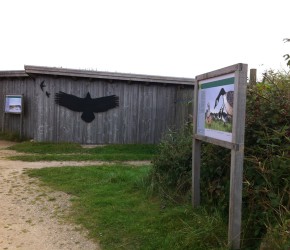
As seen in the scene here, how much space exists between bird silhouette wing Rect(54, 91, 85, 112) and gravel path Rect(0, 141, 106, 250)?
528 cm

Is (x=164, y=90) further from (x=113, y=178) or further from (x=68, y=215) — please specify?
(x=68, y=215)

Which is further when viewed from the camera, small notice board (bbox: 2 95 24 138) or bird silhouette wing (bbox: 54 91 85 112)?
small notice board (bbox: 2 95 24 138)

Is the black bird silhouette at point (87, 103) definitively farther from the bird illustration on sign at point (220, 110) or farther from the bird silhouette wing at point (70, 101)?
the bird illustration on sign at point (220, 110)

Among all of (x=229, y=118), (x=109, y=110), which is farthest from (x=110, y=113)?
(x=229, y=118)

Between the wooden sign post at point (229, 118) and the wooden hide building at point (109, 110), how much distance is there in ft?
26.6

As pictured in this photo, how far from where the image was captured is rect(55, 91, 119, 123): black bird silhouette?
1287cm

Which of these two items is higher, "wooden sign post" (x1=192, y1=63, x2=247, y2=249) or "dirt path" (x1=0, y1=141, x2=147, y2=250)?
"wooden sign post" (x1=192, y1=63, x2=247, y2=249)

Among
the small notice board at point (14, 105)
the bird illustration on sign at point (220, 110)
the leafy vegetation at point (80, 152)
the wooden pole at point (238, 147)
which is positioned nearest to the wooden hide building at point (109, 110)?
the small notice board at point (14, 105)

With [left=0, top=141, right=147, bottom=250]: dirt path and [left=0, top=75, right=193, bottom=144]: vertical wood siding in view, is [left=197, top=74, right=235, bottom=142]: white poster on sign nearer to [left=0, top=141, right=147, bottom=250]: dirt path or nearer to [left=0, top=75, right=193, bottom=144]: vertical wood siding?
[left=0, top=141, right=147, bottom=250]: dirt path

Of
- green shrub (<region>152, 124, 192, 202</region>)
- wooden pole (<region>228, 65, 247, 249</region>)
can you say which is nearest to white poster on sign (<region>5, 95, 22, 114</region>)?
green shrub (<region>152, 124, 192, 202</region>)

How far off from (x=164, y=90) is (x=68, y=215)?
9.21m

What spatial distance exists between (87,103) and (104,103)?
A: 608 mm

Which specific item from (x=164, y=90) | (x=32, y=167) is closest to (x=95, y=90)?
(x=164, y=90)

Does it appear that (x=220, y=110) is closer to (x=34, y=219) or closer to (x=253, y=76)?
(x=253, y=76)
